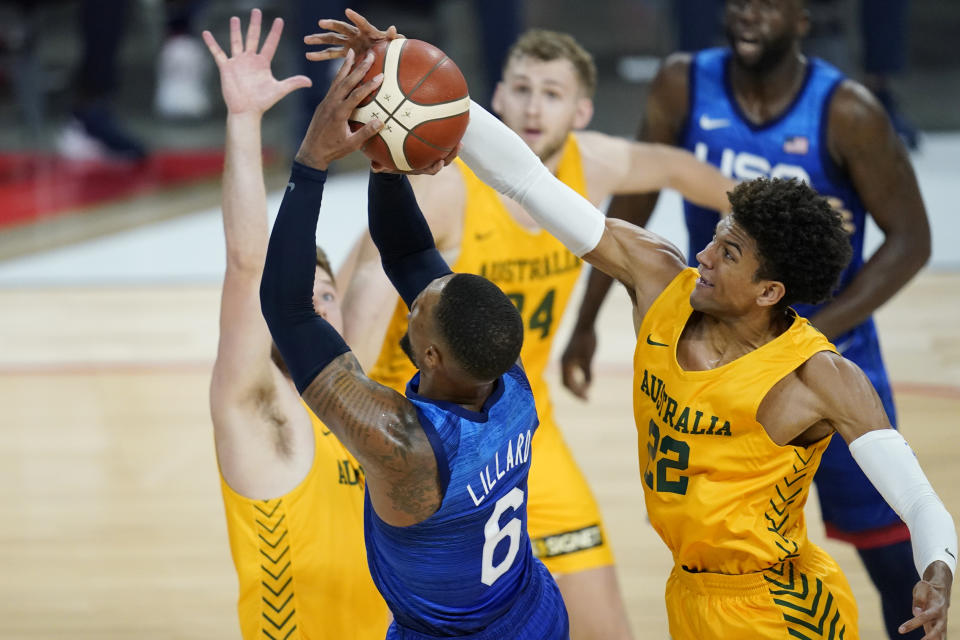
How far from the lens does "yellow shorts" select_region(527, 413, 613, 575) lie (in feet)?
13.4

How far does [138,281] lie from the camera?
390 inches

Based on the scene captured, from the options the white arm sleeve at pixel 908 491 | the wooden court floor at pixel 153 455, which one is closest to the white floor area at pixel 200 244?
the wooden court floor at pixel 153 455

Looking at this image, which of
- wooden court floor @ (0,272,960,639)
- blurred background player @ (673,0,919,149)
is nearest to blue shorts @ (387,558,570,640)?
wooden court floor @ (0,272,960,639)

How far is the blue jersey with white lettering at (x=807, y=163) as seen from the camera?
4113mm

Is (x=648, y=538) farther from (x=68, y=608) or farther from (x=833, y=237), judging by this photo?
(x=833, y=237)

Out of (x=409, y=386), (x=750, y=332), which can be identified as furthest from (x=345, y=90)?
(x=750, y=332)

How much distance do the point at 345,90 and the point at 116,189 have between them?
1036 cm

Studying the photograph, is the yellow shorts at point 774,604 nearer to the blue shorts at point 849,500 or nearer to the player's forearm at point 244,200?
the blue shorts at point 849,500

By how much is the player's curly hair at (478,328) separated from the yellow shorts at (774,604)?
0.89 meters

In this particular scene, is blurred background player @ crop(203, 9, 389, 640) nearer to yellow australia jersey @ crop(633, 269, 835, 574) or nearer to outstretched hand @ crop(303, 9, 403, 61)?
outstretched hand @ crop(303, 9, 403, 61)

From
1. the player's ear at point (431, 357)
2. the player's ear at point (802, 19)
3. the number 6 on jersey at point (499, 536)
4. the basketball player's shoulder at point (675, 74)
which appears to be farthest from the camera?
the basketball player's shoulder at point (675, 74)

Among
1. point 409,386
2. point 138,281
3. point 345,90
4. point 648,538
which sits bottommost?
point 648,538

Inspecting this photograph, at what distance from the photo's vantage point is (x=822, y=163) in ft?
14.5

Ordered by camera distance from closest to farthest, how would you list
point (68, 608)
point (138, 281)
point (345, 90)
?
point (345, 90)
point (68, 608)
point (138, 281)
